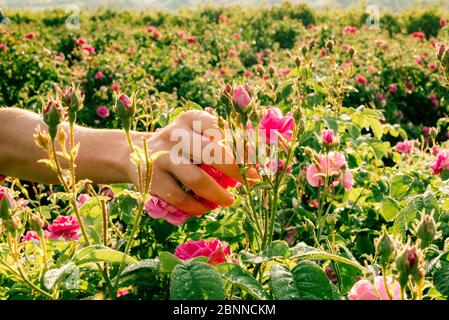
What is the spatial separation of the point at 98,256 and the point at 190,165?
1.00ft

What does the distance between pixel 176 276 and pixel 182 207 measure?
0.37m

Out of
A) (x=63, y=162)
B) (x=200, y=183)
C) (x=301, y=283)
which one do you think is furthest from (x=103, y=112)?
(x=301, y=283)

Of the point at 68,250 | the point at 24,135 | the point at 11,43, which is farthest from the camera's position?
the point at 11,43

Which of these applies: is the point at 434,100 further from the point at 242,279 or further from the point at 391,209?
the point at 242,279

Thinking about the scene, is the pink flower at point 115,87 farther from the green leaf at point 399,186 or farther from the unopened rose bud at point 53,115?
the unopened rose bud at point 53,115

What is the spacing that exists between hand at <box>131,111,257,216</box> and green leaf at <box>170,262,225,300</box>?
0.96 feet

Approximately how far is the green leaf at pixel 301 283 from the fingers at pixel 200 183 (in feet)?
0.99

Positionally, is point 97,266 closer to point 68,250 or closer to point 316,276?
point 68,250

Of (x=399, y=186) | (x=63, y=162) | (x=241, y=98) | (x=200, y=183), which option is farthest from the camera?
(x=399, y=186)

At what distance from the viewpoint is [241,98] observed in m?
0.93

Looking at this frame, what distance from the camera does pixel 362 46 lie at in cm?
657

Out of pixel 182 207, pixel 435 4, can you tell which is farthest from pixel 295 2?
pixel 182 207

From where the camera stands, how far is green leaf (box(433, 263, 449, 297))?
0.80 meters

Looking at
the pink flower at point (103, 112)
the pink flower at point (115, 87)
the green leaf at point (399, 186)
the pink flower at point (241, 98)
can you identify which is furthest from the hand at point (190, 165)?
the pink flower at point (115, 87)
